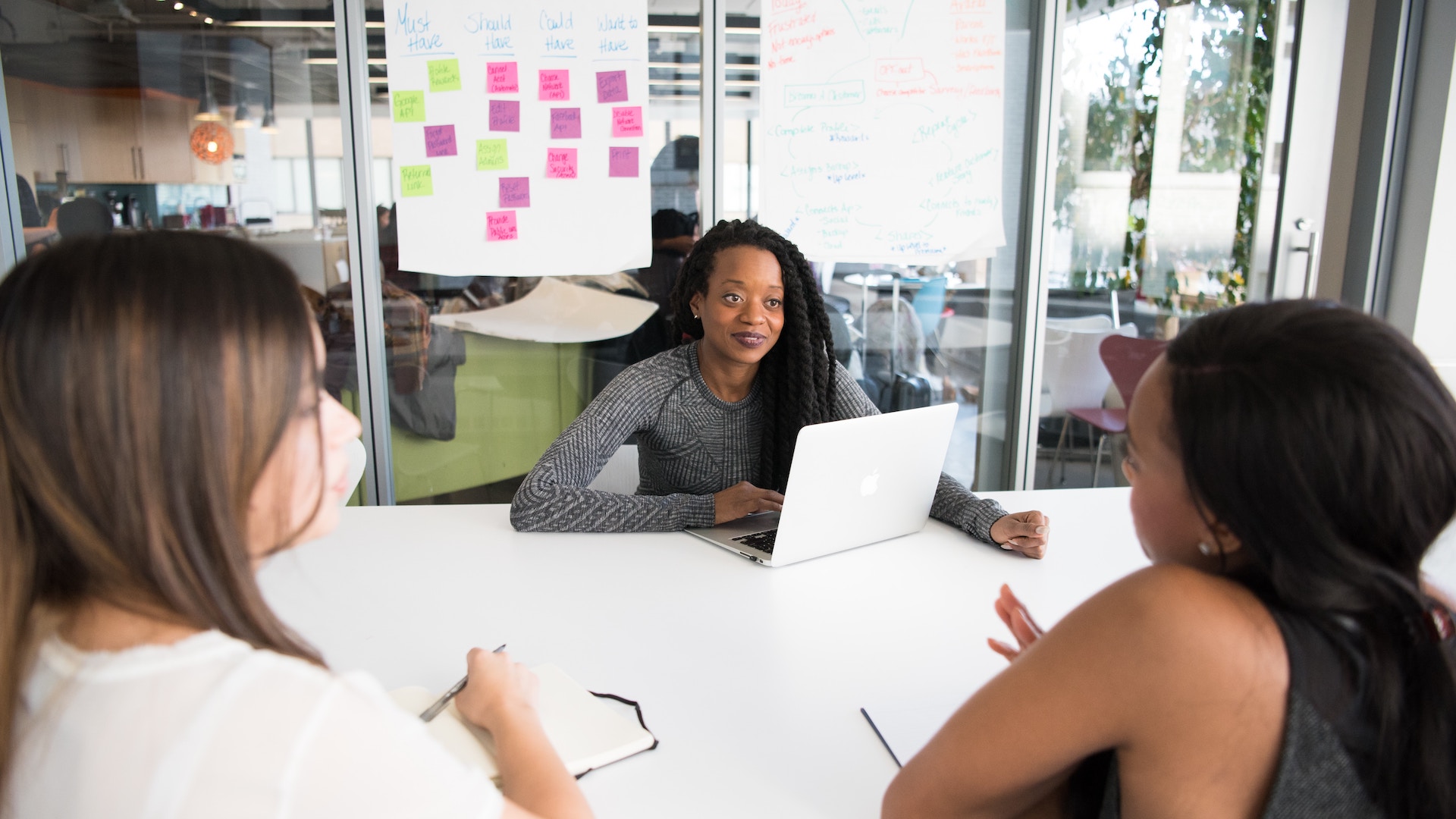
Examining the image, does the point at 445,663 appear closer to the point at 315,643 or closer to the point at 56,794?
the point at 315,643

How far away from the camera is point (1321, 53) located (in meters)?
3.26

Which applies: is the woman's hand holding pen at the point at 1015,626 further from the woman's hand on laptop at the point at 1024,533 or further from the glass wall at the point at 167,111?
the glass wall at the point at 167,111

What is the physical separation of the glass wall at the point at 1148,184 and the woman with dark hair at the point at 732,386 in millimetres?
1418

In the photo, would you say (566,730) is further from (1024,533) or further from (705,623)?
(1024,533)

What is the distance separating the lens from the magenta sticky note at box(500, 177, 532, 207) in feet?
9.16

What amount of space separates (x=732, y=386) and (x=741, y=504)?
396 mm

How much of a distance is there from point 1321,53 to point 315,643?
3.57 m

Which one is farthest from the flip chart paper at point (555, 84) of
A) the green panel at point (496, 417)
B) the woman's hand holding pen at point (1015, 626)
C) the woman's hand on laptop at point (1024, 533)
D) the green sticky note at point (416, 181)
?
the woman's hand holding pen at point (1015, 626)

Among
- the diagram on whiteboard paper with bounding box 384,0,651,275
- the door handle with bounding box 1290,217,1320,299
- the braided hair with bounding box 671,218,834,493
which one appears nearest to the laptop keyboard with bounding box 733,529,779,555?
the braided hair with bounding box 671,218,834,493

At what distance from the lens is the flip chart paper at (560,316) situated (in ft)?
9.73

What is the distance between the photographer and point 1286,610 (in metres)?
0.73

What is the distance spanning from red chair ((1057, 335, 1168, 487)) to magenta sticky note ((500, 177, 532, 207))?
1.99 meters

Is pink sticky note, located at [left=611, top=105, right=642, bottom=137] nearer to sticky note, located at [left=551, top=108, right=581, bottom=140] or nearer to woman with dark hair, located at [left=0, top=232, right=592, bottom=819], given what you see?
sticky note, located at [left=551, top=108, right=581, bottom=140]

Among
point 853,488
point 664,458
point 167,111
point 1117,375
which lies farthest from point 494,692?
point 1117,375
